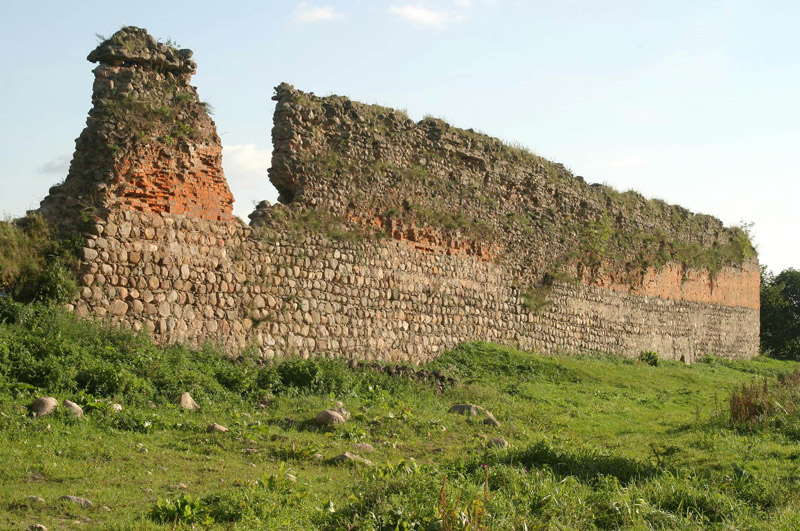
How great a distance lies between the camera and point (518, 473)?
600 centimetres

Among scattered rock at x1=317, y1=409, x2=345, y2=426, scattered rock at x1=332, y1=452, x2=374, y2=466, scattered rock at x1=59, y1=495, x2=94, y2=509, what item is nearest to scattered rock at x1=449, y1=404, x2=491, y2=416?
scattered rock at x1=317, y1=409, x2=345, y2=426

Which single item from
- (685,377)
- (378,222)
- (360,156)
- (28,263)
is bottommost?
(685,377)

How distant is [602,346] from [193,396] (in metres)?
12.0

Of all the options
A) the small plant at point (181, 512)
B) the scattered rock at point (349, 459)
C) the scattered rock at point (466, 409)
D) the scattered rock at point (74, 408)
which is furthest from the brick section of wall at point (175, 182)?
the small plant at point (181, 512)

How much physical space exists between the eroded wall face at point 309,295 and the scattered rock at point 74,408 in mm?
2505

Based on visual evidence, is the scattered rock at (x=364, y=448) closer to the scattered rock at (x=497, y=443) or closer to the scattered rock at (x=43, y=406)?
the scattered rock at (x=497, y=443)

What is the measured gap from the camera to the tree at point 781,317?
29734 mm

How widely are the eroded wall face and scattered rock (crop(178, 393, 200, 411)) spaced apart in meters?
1.92

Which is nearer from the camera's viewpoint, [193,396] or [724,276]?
[193,396]

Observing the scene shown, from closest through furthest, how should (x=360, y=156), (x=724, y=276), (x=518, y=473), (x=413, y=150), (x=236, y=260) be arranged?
1. (x=518, y=473)
2. (x=236, y=260)
3. (x=360, y=156)
4. (x=413, y=150)
5. (x=724, y=276)

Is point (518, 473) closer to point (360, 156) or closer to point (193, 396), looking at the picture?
point (193, 396)

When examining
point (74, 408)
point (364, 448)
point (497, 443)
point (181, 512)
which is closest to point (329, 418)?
point (364, 448)

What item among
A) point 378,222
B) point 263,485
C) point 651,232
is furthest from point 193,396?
point 651,232

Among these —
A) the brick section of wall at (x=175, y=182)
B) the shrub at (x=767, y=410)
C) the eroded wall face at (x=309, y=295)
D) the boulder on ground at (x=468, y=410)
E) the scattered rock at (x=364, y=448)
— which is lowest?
the scattered rock at (x=364, y=448)
